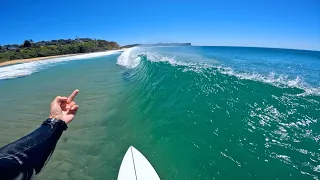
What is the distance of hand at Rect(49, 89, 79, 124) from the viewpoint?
6.32 feet

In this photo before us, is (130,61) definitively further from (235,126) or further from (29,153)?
(29,153)

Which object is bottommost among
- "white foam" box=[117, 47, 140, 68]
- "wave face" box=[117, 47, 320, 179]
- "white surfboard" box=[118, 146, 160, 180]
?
"white surfboard" box=[118, 146, 160, 180]

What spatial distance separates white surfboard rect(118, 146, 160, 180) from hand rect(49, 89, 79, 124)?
2.50 m

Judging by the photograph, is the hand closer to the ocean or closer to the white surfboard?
the white surfboard

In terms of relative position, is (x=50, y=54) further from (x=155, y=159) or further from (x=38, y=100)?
(x=155, y=159)

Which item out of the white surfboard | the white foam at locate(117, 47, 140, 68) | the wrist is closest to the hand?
the wrist

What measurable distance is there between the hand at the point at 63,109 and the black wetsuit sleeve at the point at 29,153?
94 mm

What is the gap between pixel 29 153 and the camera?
4.85ft

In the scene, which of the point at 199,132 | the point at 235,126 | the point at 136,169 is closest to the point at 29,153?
the point at 136,169

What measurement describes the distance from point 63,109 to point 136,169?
260cm

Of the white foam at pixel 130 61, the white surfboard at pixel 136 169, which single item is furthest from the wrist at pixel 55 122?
the white foam at pixel 130 61

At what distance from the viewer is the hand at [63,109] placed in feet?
6.32

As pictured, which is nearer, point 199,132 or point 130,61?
point 199,132

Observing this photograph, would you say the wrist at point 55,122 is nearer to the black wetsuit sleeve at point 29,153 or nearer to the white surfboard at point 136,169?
the black wetsuit sleeve at point 29,153
